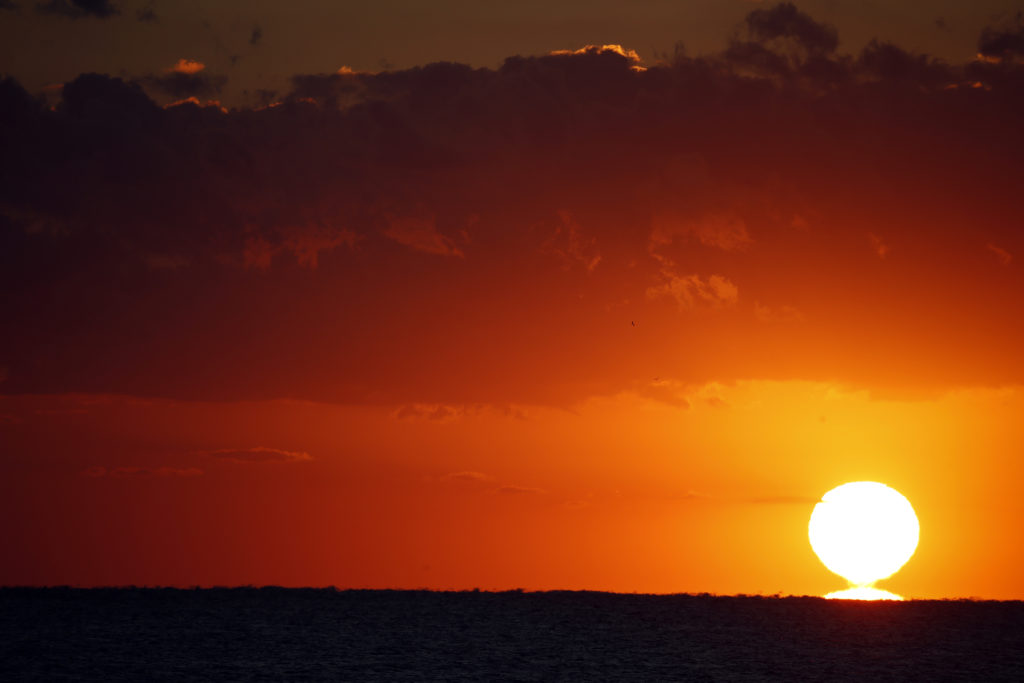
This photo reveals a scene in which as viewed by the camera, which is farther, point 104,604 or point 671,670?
point 104,604

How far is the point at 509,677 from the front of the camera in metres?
31.6

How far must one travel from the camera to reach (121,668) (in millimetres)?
32688

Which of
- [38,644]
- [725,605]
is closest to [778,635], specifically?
[725,605]

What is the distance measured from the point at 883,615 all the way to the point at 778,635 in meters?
5.40

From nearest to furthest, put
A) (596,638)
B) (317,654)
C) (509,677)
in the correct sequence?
(509,677), (317,654), (596,638)

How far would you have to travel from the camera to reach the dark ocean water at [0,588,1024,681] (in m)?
32.6

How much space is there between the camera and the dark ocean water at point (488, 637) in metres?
32.6

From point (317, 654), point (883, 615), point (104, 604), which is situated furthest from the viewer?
point (104, 604)

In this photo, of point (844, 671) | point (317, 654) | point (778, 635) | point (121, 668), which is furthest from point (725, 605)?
point (121, 668)

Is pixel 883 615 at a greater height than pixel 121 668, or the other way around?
pixel 883 615

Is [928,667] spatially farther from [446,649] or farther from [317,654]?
[317,654]

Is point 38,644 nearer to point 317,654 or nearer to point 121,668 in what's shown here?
point 121,668

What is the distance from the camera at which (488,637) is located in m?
37.5

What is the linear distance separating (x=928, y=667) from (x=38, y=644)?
2819 cm
